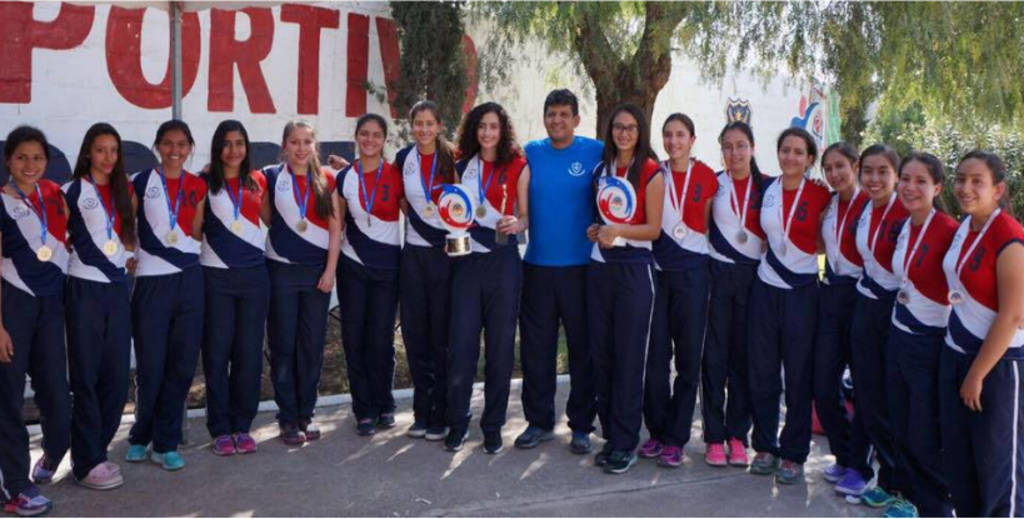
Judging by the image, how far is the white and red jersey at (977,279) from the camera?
379 cm

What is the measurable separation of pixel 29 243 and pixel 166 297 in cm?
71

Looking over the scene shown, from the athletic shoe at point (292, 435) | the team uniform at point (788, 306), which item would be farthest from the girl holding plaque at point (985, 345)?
the athletic shoe at point (292, 435)

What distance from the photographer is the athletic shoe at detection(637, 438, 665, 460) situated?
17.1 ft

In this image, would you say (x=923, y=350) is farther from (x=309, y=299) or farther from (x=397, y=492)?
(x=309, y=299)

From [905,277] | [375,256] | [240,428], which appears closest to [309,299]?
[375,256]

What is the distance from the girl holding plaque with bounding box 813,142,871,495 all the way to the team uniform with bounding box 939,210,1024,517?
74cm

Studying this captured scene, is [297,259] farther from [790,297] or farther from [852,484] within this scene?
[852,484]

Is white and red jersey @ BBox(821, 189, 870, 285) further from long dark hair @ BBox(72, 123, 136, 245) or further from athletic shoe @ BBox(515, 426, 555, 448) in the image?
long dark hair @ BBox(72, 123, 136, 245)

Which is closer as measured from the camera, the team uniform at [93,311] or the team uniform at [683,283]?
the team uniform at [93,311]

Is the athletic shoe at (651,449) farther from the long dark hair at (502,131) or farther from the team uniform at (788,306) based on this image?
the long dark hair at (502,131)

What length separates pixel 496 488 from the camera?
15.6 feet

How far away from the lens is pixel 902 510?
444 cm

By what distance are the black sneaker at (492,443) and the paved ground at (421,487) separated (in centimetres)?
5

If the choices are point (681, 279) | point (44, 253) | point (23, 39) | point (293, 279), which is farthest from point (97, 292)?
point (23, 39)
